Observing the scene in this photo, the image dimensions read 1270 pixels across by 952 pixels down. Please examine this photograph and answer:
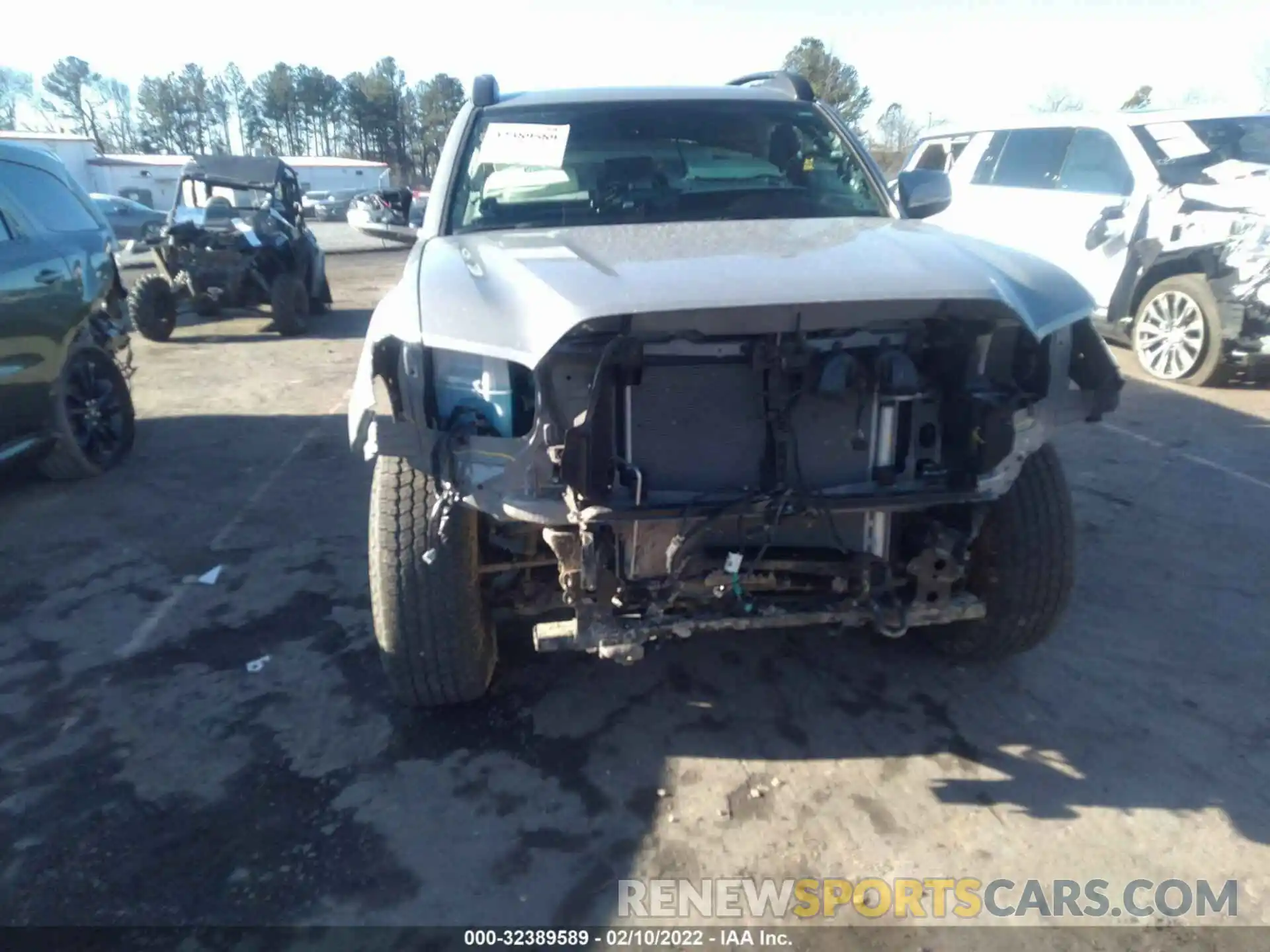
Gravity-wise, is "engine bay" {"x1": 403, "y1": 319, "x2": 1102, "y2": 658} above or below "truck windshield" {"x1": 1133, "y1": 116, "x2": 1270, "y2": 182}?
below

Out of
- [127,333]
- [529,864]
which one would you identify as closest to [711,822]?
[529,864]

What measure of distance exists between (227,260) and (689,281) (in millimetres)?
9666

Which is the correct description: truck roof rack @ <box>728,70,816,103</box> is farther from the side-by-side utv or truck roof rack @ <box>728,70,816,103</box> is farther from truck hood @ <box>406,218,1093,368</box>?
the side-by-side utv

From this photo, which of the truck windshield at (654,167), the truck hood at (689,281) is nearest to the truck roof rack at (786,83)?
the truck windshield at (654,167)

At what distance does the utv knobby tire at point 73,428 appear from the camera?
5398 millimetres

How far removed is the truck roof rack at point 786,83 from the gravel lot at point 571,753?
7.94 ft

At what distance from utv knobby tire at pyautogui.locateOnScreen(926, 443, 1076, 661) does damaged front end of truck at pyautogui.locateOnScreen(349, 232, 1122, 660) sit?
0.27 metres

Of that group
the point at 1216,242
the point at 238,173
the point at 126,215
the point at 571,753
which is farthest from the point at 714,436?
the point at 126,215

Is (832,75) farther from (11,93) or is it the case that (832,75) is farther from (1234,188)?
(11,93)

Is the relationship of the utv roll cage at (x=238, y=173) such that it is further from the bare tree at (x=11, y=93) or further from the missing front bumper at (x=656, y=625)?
the bare tree at (x=11, y=93)

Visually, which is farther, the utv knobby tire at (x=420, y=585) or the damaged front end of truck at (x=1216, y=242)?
the damaged front end of truck at (x=1216, y=242)

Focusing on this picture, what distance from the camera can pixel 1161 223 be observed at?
7168 millimetres

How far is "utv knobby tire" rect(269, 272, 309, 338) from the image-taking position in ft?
34.7

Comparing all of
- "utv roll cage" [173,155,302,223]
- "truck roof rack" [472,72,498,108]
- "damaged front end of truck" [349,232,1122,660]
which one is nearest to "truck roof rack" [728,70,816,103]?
"truck roof rack" [472,72,498,108]
